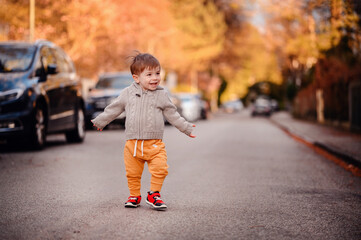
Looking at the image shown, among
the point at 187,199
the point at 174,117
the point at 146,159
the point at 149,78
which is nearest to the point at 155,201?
the point at 146,159

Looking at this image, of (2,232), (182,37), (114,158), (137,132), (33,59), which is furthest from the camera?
(182,37)

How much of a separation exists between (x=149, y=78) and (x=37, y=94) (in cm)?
595

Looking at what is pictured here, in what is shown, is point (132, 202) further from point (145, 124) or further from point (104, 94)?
point (104, 94)

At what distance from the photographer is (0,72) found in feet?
37.3

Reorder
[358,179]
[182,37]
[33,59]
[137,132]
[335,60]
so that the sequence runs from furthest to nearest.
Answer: [182,37], [335,60], [33,59], [358,179], [137,132]

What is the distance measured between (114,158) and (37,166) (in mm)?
1867

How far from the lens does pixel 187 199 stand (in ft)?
21.1

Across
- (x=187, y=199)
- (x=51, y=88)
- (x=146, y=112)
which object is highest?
(x=51, y=88)

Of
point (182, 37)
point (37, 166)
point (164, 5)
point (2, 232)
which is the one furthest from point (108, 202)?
point (182, 37)

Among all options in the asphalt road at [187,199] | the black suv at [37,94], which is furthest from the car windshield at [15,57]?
the asphalt road at [187,199]

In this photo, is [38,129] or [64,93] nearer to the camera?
[38,129]

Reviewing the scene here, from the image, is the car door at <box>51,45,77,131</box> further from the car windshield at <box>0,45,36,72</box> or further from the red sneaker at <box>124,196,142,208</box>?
the red sneaker at <box>124,196,142,208</box>

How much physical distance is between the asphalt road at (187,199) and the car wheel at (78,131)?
101 inches

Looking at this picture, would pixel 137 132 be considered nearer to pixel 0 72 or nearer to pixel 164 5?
pixel 0 72
